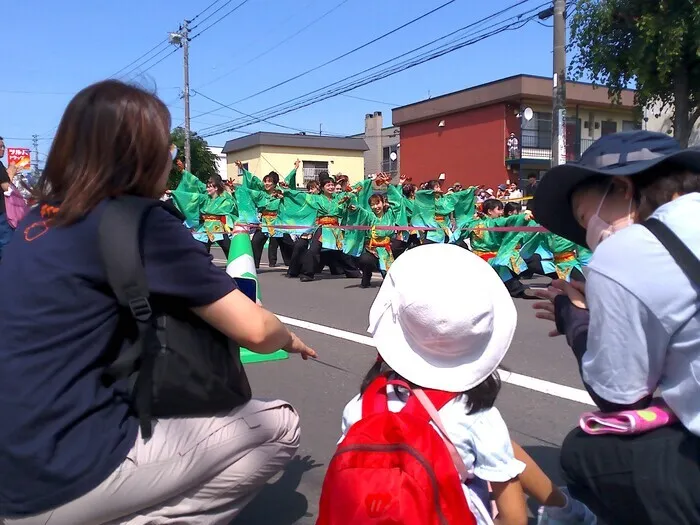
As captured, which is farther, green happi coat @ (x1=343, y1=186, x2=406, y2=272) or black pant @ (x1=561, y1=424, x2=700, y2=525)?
green happi coat @ (x1=343, y1=186, x2=406, y2=272)

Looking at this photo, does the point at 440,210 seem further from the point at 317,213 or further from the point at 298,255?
the point at 298,255

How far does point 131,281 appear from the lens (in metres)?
1.76

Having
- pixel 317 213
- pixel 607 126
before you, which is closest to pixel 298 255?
pixel 317 213

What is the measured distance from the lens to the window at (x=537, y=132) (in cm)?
3073

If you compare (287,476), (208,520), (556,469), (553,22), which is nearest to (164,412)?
(208,520)

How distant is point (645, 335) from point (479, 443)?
19.6 inches

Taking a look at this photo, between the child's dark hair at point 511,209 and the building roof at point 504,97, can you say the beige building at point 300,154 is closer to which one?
the building roof at point 504,97

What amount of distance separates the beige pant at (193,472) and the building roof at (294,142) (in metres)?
40.0

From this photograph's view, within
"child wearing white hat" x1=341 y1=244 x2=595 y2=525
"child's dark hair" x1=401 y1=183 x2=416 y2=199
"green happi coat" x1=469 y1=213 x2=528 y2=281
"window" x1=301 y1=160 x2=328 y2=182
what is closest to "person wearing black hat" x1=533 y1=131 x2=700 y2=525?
"child wearing white hat" x1=341 y1=244 x2=595 y2=525

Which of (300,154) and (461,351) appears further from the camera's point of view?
(300,154)

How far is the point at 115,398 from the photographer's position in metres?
1.88

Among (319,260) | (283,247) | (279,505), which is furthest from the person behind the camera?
(283,247)

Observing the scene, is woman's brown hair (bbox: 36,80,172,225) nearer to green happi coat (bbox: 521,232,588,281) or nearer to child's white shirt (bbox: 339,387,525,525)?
child's white shirt (bbox: 339,387,525,525)

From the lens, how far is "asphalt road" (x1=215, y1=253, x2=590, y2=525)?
119 inches
